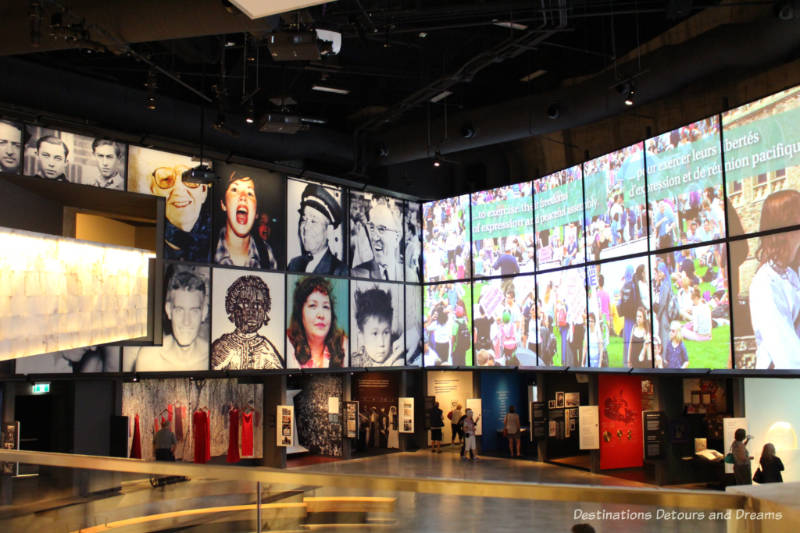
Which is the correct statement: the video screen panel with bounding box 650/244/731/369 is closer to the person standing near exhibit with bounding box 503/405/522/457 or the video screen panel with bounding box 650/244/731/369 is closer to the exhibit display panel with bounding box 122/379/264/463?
the person standing near exhibit with bounding box 503/405/522/457

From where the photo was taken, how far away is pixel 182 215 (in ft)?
50.8

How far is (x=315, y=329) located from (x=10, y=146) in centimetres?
811

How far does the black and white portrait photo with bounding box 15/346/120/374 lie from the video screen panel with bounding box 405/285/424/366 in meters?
8.55

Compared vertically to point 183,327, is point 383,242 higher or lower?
higher

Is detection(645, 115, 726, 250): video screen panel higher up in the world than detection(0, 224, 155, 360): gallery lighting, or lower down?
higher up

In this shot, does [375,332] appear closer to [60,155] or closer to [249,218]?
[249,218]

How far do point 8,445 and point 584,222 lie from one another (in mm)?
12451

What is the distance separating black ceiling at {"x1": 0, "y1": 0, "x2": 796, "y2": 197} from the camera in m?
8.84

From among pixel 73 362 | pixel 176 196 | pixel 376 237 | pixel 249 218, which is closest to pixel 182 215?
pixel 176 196

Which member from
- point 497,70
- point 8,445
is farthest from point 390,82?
point 8,445

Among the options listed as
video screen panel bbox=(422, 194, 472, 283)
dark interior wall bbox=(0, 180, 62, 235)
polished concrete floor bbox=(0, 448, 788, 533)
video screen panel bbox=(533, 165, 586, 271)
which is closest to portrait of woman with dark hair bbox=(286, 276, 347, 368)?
video screen panel bbox=(422, 194, 472, 283)

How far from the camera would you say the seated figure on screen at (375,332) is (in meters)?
19.1

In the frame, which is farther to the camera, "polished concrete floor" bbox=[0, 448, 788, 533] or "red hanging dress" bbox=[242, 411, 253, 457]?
"red hanging dress" bbox=[242, 411, 253, 457]

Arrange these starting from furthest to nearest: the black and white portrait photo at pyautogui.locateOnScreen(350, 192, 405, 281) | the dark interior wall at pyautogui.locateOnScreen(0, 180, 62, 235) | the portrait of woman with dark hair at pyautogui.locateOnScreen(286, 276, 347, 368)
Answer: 1. the black and white portrait photo at pyautogui.locateOnScreen(350, 192, 405, 281)
2. the portrait of woman with dark hair at pyautogui.locateOnScreen(286, 276, 347, 368)
3. the dark interior wall at pyautogui.locateOnScreen(0, 180, 62, 235)
